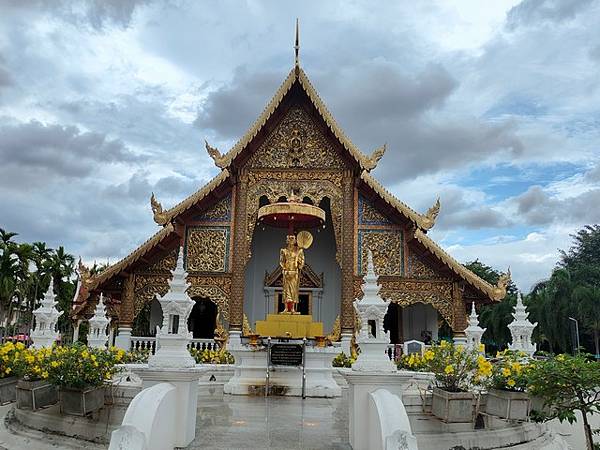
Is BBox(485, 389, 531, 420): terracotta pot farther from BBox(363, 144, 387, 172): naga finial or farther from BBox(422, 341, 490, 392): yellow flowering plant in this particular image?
BBox(363, 144, 387, 172): naga finial

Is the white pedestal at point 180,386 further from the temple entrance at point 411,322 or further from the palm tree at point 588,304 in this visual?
the palm tree at point 588,304

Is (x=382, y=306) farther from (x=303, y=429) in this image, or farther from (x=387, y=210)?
(x=387, y=210)

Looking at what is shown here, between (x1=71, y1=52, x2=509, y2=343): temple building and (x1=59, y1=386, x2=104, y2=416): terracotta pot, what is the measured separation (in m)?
7.12

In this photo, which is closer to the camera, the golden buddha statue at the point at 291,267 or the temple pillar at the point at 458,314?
the golden buddha statue at the point at 291,267

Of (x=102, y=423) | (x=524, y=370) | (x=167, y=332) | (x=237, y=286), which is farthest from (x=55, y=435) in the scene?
(x=237, y=286)

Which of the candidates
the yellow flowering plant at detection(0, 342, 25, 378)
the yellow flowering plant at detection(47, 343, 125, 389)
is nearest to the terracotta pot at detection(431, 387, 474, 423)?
the yellow flowering plant at detection(47, 343, 125, 389)

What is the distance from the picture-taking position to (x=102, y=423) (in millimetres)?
4625

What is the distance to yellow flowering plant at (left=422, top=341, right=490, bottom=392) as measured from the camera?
4.60 metres

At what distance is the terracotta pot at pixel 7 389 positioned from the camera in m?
6.29

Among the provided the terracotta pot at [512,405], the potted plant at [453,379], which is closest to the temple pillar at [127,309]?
the potted plant at [453,379]

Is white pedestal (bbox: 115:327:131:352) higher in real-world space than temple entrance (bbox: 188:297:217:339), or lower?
lower

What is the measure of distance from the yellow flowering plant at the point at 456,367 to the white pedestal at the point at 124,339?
339 inches

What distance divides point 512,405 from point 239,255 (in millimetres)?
8156

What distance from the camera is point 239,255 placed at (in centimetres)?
1213
